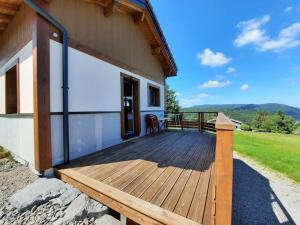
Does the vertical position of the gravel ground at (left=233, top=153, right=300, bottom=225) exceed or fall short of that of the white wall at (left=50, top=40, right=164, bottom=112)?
it falls short

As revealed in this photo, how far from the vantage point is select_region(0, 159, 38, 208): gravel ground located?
2.36m

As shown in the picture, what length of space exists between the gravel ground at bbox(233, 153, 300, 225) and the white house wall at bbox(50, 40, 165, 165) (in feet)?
10.4

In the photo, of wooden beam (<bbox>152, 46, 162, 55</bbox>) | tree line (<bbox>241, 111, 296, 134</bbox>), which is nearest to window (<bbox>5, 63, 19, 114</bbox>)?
wooden beam (<bbox>152, 46, 162, 55</bbox>)

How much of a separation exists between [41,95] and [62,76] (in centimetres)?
58

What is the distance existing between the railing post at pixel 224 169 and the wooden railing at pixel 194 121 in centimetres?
633

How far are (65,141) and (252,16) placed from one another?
51.3 feet

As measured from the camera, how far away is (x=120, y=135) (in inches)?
188

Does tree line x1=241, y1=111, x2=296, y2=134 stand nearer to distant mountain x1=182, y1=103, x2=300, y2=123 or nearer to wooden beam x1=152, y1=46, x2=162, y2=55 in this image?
distant mountain x1=182, y1=103, x2=300, y2=123

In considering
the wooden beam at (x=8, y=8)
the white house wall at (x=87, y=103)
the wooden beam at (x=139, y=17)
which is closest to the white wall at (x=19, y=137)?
the white house wall at (x=87, y=103)

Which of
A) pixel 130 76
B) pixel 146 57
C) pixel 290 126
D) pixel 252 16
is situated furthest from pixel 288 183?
pixel 290 126

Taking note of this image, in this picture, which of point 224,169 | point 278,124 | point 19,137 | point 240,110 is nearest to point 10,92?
point 19,137

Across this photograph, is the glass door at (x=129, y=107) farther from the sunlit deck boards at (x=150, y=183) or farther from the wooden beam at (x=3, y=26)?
the wooden beam at (x=3, y=26)

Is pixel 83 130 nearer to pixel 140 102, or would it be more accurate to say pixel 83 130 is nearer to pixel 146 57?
pixel 140 102

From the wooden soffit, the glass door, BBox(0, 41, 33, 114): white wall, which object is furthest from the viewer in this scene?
the glass door
